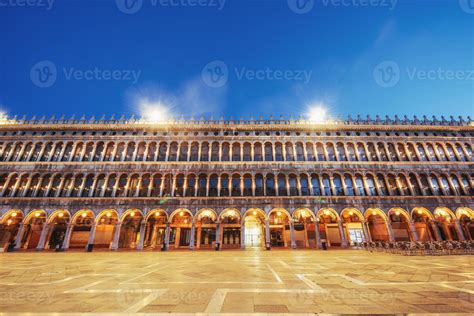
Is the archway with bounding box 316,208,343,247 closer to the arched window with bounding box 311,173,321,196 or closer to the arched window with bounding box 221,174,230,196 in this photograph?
the arched window with bounding box 311,173,321,196

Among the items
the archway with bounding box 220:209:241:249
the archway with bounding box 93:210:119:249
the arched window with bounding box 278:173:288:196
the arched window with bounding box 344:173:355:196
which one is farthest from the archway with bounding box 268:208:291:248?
the archway with bounding box 93:210:119:249

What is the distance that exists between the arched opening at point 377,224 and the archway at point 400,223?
2.63 feet

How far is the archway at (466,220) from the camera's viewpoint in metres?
22.9

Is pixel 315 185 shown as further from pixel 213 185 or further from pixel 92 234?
pixel 92 234

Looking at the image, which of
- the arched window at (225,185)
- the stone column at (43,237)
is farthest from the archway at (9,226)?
the arched window at (225,185)

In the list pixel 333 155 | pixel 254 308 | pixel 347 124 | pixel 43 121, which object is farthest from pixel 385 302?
pixel 43 121

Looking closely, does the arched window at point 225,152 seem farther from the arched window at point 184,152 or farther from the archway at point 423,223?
the archway at point 423,223

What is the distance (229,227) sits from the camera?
25.4 metres

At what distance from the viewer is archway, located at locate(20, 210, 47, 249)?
22.8 meters

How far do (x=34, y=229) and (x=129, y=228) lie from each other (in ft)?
34.3

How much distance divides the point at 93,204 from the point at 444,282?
1087 inches

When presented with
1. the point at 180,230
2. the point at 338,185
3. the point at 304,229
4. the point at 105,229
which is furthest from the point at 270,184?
the point at 105,229

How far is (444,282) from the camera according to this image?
593 cm

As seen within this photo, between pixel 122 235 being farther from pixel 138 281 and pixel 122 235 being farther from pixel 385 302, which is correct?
pixel 385 302
